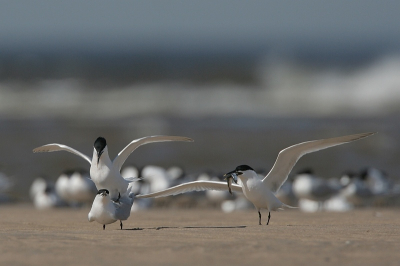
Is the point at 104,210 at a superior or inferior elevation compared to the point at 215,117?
inferior

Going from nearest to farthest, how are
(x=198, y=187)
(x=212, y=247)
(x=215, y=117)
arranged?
(x=212, y=247)
(x=198, y=187)
(x=215, y=117)

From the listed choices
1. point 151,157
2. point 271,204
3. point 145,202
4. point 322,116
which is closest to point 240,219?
point 271,204

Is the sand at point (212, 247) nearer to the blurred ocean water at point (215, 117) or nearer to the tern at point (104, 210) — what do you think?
the tern at point (104, 210)

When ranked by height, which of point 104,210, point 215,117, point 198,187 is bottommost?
point 104,210

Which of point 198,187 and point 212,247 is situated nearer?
point 212,247

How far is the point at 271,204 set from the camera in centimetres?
873

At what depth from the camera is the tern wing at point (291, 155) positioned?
26.8 feet

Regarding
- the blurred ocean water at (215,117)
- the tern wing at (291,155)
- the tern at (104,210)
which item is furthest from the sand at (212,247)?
the blurred ocean water at (215,117)

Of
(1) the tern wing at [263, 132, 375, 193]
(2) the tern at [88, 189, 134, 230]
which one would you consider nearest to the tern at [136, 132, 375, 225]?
(1) the tern wing at [263, 132, 375, 193]

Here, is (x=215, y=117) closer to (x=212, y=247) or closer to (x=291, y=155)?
(x=291, y=155)

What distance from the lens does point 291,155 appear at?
8523 millimetres

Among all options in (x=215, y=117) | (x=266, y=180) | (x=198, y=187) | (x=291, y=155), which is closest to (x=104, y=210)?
(x=198, y=187)

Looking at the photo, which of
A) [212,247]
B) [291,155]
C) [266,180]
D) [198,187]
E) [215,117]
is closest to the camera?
[212,247]

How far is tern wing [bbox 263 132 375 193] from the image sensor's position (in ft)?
26.8
